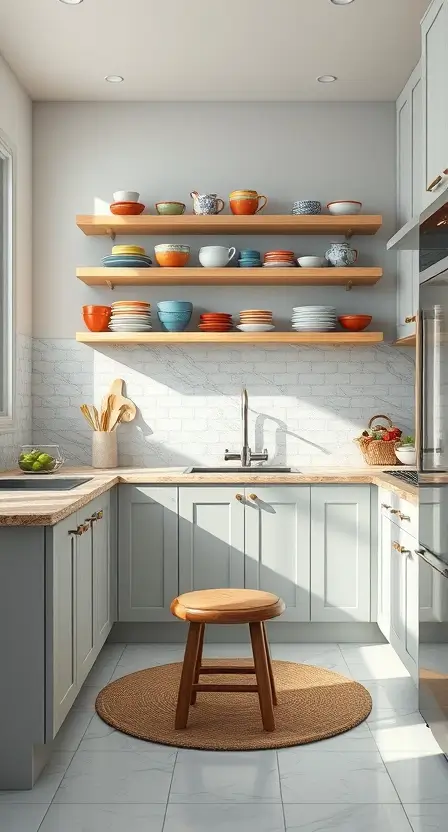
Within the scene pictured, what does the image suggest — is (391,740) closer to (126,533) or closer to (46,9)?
(126,533)

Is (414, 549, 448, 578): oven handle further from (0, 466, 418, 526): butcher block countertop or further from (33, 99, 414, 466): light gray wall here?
(33, 99, 414, 466): light gray wall

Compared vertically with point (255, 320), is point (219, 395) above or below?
below

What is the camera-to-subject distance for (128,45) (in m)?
4.12

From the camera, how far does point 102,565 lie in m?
3.90

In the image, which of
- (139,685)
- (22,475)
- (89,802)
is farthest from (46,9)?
(89,802)

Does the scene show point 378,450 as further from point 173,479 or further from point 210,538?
point 173,479

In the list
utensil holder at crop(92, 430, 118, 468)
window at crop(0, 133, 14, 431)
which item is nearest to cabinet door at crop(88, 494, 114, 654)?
utensil holder at crop(92, 430, 118, 468)

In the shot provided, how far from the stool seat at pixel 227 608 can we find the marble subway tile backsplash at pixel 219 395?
1.65 meters

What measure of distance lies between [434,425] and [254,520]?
1527mm

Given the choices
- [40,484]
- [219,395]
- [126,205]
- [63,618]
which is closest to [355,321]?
[219,395]

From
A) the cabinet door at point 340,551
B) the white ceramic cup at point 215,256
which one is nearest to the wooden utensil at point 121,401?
the white ceramic cup at point 215,256

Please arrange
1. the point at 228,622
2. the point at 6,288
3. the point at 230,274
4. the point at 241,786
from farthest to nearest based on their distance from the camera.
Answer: the point at 230,274 → the point at 6,288 → the point at 228,622 → the point at 241,786

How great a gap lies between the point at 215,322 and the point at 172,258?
0.40 meters

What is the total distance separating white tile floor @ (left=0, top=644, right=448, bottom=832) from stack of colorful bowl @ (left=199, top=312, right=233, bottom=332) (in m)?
2.04
